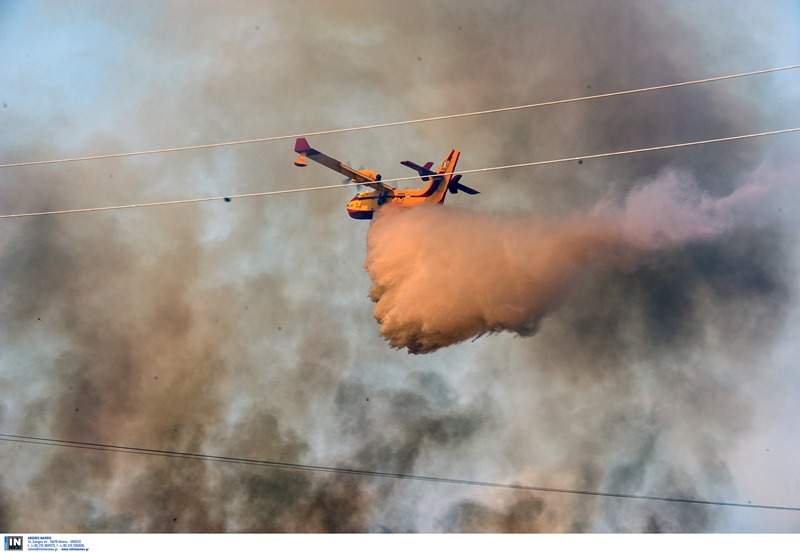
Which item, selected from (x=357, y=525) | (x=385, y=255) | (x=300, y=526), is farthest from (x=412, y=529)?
(x=385, y=255)

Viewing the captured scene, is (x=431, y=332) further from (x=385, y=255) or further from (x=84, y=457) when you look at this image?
(x=84, y=457)

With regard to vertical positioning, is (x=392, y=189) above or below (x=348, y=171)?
below

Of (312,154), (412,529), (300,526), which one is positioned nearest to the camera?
(312,154)

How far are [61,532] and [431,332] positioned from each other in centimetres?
2271

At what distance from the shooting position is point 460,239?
36.5 metres

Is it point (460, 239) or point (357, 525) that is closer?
point (460, 239)

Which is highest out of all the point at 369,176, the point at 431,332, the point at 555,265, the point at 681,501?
the point at 369,176

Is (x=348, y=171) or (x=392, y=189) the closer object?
(x=348, y=171)

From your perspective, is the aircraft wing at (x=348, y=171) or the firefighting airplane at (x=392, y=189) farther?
the firefighting airplane at (x=392, y=189)

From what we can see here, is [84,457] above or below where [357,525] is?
above

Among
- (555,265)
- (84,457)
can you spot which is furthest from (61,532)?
(555,265)

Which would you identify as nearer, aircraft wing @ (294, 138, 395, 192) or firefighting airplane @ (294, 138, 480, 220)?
aircraft wing @ (294, 138, 395, 192)

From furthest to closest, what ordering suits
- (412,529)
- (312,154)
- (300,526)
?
(300,526) < (412,529) < (312,154)
